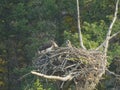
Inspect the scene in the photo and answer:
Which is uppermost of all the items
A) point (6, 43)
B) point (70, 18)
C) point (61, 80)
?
point (61, 80)

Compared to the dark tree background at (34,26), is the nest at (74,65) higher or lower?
higher

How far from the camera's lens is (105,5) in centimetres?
2366

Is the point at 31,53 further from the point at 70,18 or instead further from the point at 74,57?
the point at 74,57

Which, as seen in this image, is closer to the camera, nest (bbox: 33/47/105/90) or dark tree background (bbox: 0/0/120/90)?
nest (bbox: 33/47/105/90)

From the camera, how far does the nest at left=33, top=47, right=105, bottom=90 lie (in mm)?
10844

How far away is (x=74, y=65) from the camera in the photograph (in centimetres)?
1093

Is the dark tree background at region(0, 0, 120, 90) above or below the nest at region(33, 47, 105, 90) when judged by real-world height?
below

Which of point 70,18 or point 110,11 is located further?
point 70,18

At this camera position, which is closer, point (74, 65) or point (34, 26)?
point (74, 65)

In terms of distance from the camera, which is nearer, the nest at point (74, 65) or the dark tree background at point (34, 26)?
the nest at point (74, 65)

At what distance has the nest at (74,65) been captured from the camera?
10.8 meters

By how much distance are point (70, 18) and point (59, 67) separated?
50.5 feet

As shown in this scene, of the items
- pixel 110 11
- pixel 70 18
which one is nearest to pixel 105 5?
pixel 110 11

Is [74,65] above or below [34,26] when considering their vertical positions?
above
